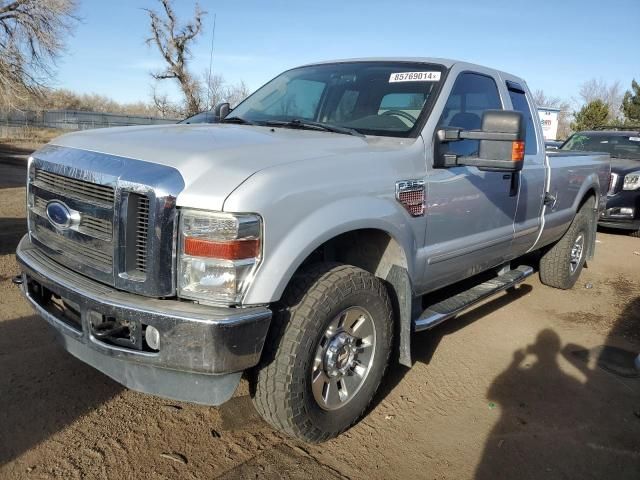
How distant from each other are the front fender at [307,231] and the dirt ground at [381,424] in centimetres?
94

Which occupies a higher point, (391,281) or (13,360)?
(391,281)

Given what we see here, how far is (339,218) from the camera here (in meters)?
2.53

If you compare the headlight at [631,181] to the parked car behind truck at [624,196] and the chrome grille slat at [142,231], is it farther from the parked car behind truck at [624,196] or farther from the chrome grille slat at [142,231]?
the chrome grille slat at [142,231]

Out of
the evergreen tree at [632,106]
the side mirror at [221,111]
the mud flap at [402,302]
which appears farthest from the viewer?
the evergreen tree at [632,106]

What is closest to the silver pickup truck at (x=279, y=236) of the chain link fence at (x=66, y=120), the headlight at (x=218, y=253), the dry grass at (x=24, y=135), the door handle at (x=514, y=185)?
the headlight at (x=218, y=253)

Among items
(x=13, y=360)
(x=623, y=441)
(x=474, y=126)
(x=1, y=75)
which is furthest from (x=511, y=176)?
(x=1, y=75)

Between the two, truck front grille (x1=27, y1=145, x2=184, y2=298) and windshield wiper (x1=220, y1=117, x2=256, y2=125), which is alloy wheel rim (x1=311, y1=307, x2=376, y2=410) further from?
windshield wiper (x1=220, y1=117, x2=256, y2=125)

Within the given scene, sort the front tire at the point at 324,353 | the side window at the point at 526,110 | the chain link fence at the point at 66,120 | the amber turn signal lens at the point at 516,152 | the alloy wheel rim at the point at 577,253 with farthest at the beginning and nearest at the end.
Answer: the chain link fence at the point at 66,120 → the alloy wheel rim at the point at 577,253 → the side window at the point at 526,110 → the amber turn signal lens at the point at 516,152 → the front tire at the point at 324,353

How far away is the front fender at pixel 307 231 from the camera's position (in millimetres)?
2230

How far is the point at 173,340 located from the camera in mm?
2172

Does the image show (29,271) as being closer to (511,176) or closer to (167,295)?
(167,295)

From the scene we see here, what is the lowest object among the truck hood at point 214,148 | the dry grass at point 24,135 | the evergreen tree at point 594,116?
the dry grass at point 24,135

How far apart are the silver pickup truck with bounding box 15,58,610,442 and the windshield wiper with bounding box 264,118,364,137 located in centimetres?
2

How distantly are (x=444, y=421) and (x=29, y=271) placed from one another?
7.93ft
